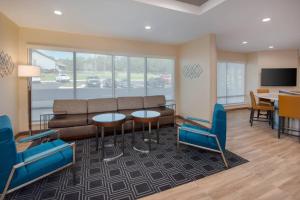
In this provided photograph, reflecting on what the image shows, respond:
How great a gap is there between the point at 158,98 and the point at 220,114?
2571 mm

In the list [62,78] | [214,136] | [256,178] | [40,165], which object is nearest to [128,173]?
[40,165]

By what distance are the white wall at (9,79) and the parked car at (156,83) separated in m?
3.61

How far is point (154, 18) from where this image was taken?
3.21m

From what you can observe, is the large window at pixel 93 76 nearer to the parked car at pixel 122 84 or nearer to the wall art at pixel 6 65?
the parked car at pixel 122 84

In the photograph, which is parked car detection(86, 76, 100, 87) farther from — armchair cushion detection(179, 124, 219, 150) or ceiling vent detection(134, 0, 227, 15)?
armchair cushion detection(179, 124, 219, 150)

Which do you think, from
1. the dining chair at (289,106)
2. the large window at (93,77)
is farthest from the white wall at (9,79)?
the dining chair at (289,106)

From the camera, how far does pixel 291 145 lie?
10.9 ft

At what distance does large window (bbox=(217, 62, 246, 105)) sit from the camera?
22.8ft

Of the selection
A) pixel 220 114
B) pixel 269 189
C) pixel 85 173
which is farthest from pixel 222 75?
pixel 85 173

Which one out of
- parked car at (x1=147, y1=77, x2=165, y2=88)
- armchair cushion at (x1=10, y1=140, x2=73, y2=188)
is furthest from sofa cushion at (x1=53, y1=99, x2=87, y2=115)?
parked car at (x1=147, y1=77, x2=165, y2=88)

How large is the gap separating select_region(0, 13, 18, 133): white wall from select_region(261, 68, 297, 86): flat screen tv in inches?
338

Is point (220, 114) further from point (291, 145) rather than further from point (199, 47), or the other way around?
point (199, 47)

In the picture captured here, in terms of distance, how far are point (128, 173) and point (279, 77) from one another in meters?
7.44

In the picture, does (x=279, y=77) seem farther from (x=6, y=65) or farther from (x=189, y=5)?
(x=6, y=65)
